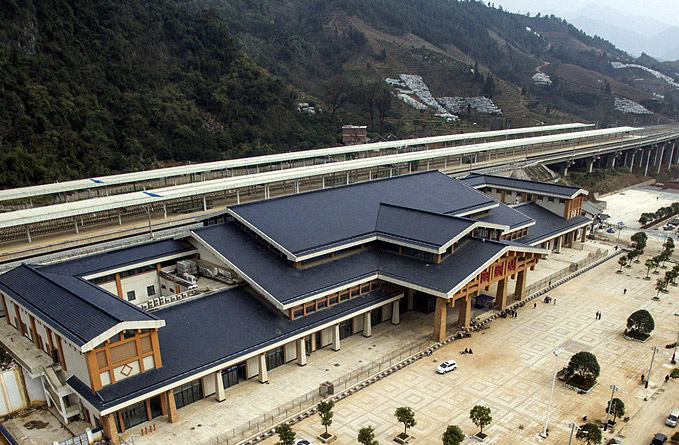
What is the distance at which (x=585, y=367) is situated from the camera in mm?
40188

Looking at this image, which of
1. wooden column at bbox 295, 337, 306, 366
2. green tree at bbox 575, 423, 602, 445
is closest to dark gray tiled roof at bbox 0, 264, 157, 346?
wooden column at bbox 295, 337, 306, 366

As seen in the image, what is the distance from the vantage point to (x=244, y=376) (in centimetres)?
4091

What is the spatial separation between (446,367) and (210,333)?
2096 centimetres

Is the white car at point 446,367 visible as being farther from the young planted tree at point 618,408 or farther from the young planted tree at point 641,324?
the young planted tree at point 641,324

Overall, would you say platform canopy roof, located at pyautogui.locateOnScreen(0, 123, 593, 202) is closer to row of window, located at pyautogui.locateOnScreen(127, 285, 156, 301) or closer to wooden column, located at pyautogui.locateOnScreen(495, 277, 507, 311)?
row of window, located at pyautogui.locateOnScreen(127, 285, 156, 301)

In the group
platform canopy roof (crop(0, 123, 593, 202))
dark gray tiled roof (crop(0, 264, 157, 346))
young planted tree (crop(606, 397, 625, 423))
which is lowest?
young planted tree (crop(606, 397, 625, 423))

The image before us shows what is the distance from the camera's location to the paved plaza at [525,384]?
118 feet

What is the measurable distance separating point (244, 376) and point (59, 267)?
806 inches

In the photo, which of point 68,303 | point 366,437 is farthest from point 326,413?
point 68,303

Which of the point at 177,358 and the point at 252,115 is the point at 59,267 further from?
the point at 252,115

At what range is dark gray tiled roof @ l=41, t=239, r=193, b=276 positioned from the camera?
4428 cm

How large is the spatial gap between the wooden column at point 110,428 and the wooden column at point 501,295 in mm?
39896

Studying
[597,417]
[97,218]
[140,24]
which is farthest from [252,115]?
[597,417]

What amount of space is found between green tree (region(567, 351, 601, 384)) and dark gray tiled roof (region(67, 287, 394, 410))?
18263mm
